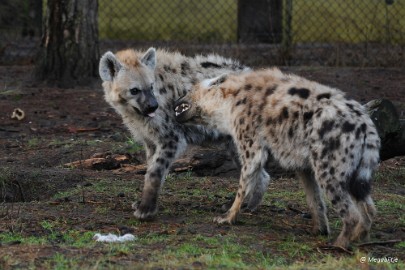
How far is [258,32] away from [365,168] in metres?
6.73

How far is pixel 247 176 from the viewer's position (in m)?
5.00

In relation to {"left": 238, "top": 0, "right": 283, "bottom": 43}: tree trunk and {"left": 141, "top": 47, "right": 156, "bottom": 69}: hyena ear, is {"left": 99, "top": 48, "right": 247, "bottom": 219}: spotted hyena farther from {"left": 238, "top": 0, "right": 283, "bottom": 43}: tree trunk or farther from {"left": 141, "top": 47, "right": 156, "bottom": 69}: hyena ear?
{"left": 238, "top": 0, "right": 283, "bottom": 43}: tree trunk

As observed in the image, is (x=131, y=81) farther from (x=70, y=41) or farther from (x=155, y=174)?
(x=70, y=41)

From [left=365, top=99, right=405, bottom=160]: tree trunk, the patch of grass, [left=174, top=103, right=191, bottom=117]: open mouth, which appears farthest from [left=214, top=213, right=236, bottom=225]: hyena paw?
[left=365, top=99, right=405, bottom=160]: tree trunk

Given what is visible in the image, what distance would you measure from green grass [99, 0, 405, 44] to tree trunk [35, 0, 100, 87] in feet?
8.01

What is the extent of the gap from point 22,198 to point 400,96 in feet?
13.4

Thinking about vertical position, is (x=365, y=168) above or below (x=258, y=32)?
above

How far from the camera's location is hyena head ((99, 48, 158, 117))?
5.42m

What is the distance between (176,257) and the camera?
4.16m

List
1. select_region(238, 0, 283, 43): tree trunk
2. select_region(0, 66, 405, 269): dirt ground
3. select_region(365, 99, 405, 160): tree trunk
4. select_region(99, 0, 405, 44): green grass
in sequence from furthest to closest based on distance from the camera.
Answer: select_region(238, 0, 283, 43): tree trunk, select_region(99, 0, 405, 44): green grass, select_region(365, 99, 405, 160): tree trunk, select_region(0, 66, 405, 269): dirt ground

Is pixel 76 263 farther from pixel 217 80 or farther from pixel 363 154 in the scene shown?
pixel 217 80

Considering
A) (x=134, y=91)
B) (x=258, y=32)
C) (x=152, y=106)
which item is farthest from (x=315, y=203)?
(x=258, y=32)

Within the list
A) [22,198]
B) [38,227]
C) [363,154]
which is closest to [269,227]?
[363,154]

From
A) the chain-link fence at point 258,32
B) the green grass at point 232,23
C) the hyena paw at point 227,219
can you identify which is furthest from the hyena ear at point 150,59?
the green grass at point 232,23
